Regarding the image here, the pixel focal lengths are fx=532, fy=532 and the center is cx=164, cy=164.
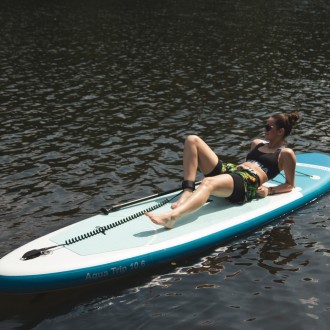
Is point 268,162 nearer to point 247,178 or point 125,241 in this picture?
point 247,178

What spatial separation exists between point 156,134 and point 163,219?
683 cm

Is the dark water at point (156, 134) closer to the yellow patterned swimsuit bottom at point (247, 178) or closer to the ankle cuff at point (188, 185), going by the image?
the yellow patterned swimsuit bottom at point (247, 178)

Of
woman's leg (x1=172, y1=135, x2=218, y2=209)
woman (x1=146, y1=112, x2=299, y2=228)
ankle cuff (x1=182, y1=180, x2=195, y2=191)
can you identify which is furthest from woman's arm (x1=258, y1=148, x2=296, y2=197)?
ankle cuff (x1=182, y1=180, x2=195, y2=191)

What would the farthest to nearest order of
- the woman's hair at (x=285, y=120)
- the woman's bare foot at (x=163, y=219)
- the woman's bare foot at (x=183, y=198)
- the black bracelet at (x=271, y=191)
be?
the black bracelet at (x=271, y=191) < the woman's hair at (x=285, y=120) < the woman's bare foot at (x=183, y=198) < the woman's bare foot at (x=163, y=219)

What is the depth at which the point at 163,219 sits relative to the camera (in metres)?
8.69

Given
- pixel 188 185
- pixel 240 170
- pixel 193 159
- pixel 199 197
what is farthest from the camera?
pixel 240 170

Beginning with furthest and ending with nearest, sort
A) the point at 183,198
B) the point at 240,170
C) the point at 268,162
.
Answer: the point at 268,162
the point at 240,170
the point at 183,198

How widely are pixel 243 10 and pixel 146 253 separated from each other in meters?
35.7

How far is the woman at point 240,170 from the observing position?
9.12m

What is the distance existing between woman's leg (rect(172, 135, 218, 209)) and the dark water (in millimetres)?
1363

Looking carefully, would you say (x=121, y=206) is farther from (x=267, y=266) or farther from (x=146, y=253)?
(x=267, y=266)

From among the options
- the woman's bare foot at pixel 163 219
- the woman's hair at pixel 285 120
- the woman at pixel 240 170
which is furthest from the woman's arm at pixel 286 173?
the woman's bare foot at pixel 163 219

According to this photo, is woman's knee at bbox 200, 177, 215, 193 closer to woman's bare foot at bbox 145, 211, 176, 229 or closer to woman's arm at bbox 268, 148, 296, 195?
woman's bare foot at bbox 145, 211, 176, 229

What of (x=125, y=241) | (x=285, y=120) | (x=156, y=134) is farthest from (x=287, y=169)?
(x=156, y=134)
